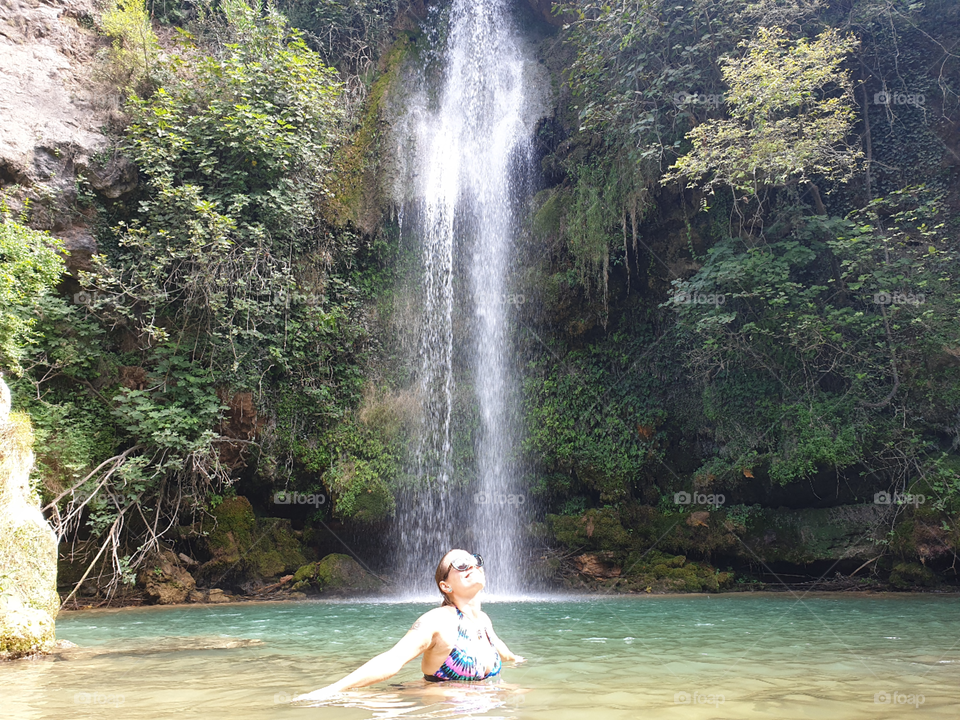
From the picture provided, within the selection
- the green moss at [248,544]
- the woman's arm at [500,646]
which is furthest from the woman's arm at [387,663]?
the green moss at [248,544]

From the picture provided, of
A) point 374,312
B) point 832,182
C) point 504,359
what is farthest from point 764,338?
point 374,312

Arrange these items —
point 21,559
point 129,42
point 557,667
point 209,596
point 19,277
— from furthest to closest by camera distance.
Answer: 1. point 129,42
2. point 209,596
3. point 19,277
4. point 21,559
5. point 557,667

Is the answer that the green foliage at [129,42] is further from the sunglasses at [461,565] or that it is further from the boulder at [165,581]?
the sunglasses at [461,565]

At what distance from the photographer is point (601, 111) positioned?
1270cm

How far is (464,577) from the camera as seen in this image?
3.51 m

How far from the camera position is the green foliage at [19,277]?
8.36 metres

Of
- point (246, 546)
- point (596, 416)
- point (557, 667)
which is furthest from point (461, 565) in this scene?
point (596, 416)

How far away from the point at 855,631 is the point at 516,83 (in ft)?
41.7

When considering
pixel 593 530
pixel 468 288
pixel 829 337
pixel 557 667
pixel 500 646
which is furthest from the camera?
pixel 468 288

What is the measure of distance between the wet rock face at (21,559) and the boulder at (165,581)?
3935 millimetres

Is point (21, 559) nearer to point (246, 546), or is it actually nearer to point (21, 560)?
point (21, 560)

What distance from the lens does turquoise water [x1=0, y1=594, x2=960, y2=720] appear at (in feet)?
10.5

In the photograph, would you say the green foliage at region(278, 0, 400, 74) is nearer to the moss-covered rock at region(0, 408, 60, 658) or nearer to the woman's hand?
the moss-covered rock at region(0, 408, 60, 658)

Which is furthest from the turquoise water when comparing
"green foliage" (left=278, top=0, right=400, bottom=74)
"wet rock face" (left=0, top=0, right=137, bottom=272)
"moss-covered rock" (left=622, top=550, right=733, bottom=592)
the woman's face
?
"green foliage" (left=278, top=0, right=400, bottom=74)
